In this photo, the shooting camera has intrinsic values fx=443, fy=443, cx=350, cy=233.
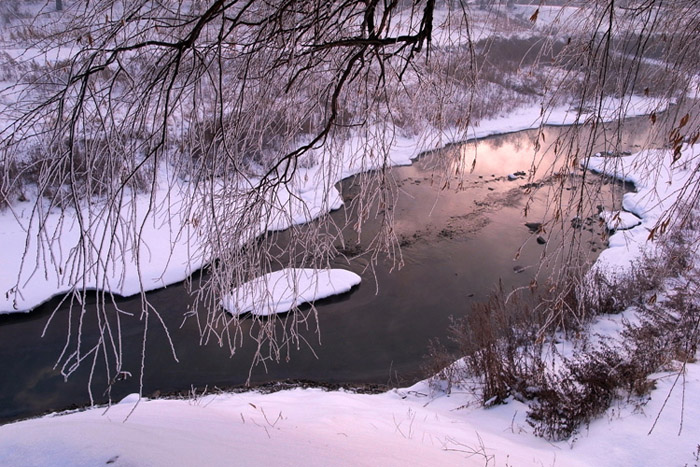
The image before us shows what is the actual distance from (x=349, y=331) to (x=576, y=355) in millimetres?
3412

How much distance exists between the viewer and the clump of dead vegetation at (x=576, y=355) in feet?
14.1

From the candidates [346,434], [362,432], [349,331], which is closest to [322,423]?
[362,432]

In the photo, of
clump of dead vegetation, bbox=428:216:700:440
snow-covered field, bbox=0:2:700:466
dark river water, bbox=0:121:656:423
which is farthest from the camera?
dark river water, bbox=0:121:656:423

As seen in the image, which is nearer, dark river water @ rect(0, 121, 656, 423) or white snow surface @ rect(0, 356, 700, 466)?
white snow surface @ rect(0, 356, 700, 466)

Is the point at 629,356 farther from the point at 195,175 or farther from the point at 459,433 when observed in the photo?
the point at 195,175

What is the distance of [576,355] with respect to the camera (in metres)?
4.94

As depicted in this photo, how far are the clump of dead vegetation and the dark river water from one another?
2.77 ft

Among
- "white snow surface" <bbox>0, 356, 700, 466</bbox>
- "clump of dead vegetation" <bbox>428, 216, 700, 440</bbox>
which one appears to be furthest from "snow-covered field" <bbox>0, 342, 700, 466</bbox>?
"clump of dead vegetation" <bbox>428, 216, 700, 440</bbox>

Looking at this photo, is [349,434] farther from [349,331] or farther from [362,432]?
[349,331]

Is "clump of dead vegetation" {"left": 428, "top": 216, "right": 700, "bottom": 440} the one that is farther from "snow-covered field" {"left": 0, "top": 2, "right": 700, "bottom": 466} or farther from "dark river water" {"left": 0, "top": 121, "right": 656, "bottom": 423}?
"dark river water" {"left": 0, "top": 121, "right": 656, "bottom": 423}

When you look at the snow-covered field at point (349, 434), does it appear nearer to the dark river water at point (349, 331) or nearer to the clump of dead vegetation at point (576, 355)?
the clump of dead vegetation at point (576, 355)

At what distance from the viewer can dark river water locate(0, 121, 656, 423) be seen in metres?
6.16

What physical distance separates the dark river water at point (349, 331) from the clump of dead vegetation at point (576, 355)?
84 centimetres

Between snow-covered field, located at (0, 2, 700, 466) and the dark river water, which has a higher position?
snow-covered field, located at (0, 2, 700, 466)
